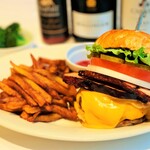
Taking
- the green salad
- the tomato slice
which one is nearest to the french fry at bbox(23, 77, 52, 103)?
the tomato slice

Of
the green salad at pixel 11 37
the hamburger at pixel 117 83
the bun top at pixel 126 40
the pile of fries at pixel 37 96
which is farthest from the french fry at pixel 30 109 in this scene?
the green salad at pixel 11 37

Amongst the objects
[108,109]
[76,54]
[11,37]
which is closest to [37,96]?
[108,109]

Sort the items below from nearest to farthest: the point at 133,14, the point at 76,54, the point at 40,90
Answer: the point at 40,90
the point at 76,54
the point at 133,14

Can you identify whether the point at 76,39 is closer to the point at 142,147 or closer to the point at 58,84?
the point at 58,84

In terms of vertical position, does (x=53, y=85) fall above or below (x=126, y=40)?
below

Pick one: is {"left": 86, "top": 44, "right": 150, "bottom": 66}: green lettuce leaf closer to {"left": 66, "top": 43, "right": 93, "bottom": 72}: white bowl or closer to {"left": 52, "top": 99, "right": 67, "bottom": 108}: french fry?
{"left": 52, "top": 99, "right": 67, "bottom": 108}: french fry

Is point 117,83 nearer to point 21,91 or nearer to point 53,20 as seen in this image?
point 21,91
